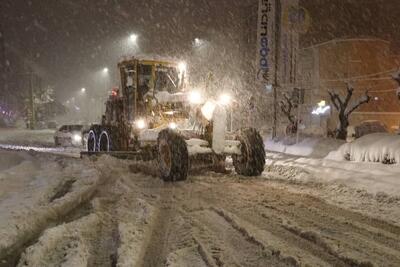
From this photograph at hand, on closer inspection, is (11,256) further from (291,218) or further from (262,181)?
(262,181)

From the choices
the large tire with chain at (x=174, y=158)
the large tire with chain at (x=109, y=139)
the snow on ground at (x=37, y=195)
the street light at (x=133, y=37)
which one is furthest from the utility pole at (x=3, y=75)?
the large tire with chain at (x=174, y=158)

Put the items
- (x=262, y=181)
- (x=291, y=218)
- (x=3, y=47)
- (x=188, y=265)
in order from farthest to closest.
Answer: (x=3, y=47) < (x=262, y=181) < (x=291, y=218) < (x=188, y=265)

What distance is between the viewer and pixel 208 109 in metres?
11.9

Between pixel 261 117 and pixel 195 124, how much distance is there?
3409 cm

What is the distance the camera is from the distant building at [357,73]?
1670 inches

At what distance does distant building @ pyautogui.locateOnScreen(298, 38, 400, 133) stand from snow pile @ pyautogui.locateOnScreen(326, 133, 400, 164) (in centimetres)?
2676

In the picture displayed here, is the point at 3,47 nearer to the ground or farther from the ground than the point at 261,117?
farther from the ground

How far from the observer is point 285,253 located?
213 inches

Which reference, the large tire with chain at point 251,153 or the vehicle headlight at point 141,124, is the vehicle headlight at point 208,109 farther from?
the vehicle headlight at point 141,124

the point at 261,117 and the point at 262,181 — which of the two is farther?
the point at 261,117

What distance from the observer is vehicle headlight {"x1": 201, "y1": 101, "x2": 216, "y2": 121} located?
1176 cm

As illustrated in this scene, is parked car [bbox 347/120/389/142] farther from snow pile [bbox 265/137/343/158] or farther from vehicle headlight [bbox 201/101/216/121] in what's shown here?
vehicle headlight [bbox 201/101/216/121]

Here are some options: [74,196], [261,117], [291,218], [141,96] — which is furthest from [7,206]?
[261,117]

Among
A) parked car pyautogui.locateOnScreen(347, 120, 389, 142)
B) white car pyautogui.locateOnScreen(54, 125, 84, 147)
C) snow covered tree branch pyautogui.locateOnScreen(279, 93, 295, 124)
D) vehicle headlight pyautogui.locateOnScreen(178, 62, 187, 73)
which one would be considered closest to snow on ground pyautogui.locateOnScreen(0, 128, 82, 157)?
white car pyautogui.locateOnScreen(54, 125, 84, 147)
